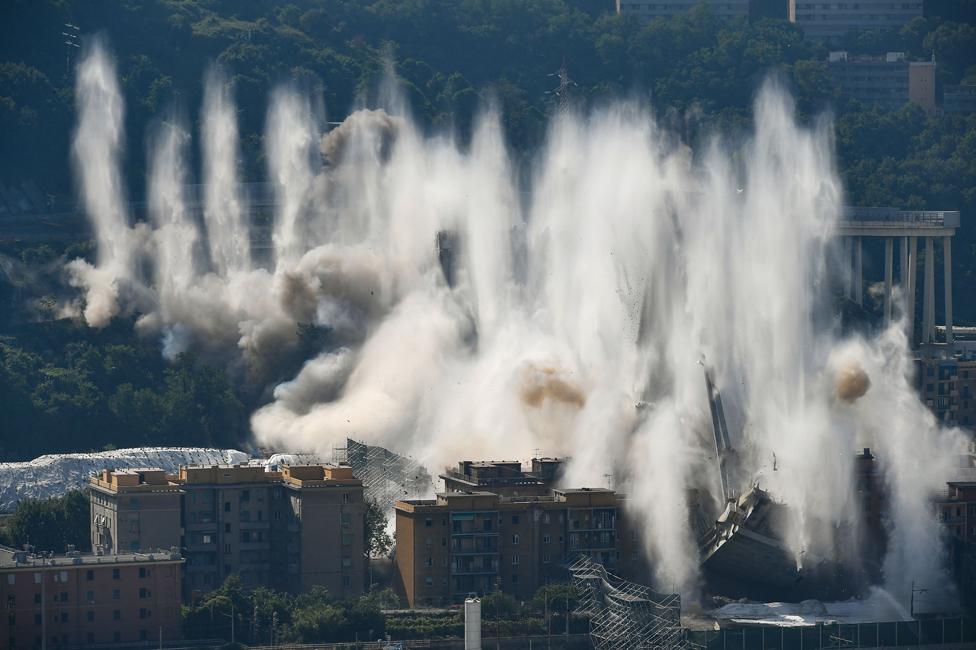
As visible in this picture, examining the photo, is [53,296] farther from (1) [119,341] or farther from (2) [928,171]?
(2) [928,171]

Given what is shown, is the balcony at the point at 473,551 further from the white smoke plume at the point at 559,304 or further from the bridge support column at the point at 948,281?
the bridge support column at the point at 948,281

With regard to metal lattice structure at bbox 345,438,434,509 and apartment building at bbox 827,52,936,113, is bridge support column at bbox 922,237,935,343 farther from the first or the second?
metal lattice structure at bbox 345,438,434,509

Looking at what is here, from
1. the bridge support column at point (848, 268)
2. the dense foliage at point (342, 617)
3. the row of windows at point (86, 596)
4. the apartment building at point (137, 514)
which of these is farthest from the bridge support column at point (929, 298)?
the row of windows at point (86, 596)

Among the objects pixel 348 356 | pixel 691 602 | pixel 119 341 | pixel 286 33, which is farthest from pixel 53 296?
pixel 691 602

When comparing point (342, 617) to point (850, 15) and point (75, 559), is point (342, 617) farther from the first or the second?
point (850, 15)

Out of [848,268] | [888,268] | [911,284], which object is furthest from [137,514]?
[888,268]

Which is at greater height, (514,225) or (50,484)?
(514,225)
